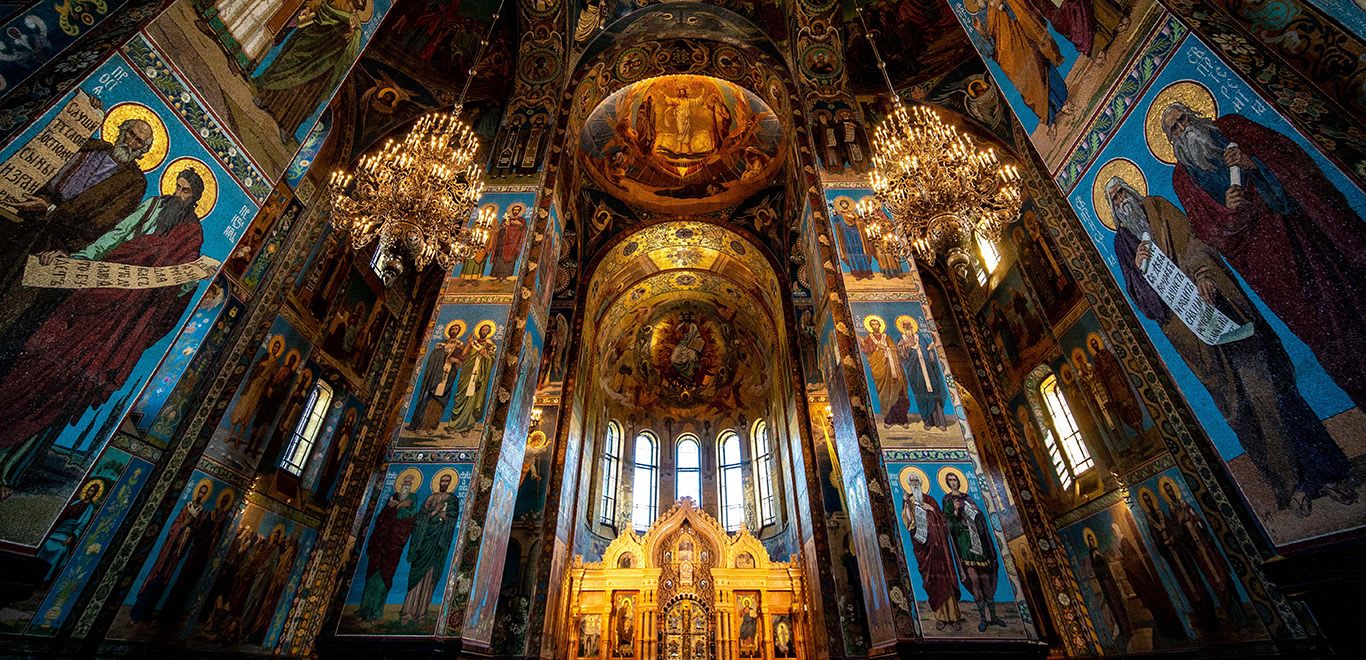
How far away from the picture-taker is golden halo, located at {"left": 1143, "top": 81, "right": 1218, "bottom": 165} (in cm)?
385

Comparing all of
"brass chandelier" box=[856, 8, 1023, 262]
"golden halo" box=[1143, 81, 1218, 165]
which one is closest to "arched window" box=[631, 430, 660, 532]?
"brass chandelier" box=[856, 8, 1023, 262]

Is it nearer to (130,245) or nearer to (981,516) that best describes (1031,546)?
(981,516)

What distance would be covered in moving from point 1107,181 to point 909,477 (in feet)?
13.5

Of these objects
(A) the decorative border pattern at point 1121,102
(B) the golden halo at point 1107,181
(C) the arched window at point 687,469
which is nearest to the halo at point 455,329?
(A) the decorative border pattern at point 1121,102

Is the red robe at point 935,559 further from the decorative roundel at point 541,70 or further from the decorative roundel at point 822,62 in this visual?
the decorative roundel at point 541,70

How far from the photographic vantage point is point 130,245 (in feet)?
13.0

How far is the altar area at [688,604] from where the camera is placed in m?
13.4

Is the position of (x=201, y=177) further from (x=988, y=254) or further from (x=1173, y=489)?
(x=988, y=254)

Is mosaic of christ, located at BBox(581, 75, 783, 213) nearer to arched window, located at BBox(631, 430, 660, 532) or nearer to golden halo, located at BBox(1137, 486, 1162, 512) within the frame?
arched window, located at BBox(631, 430, 660, 532)

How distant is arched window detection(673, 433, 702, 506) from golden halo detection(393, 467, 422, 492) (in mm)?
13528

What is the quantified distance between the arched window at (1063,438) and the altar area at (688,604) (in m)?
7.16

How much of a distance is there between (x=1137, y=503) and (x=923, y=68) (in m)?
8.77

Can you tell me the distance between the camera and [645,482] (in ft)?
64.2

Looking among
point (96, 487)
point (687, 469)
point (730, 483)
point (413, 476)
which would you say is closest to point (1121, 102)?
point (413, 476)
